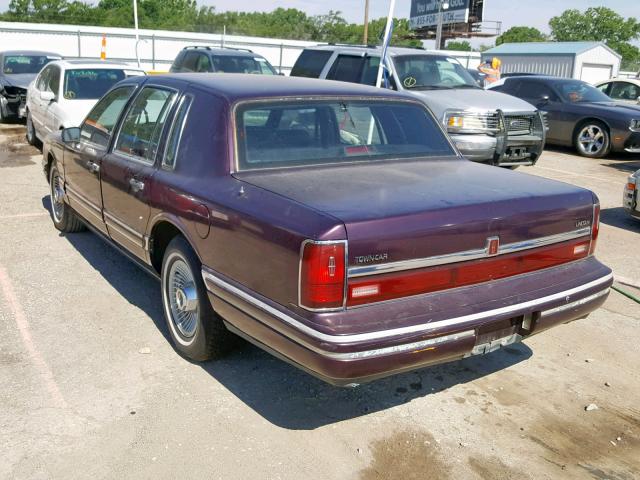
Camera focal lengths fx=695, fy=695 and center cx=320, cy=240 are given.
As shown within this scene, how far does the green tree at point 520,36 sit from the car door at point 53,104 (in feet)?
316

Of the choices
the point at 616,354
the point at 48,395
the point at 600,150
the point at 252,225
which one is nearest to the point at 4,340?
the point at 48,395

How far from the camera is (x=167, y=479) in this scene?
320cm

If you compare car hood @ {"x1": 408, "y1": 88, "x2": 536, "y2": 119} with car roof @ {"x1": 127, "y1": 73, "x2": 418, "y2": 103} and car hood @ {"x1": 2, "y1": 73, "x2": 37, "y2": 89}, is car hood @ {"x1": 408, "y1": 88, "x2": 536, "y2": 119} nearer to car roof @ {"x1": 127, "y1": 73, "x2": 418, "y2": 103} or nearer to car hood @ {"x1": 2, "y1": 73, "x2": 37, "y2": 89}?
car roof @ {"x1": 127, "y1": 73, "x2": 418, "y2": 103}

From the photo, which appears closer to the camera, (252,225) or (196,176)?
(252,225)

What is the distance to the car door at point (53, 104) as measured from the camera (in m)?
10.6

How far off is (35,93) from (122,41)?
20443mm

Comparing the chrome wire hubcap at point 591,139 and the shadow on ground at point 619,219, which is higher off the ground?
the chrome wire hubcap at point 591,139

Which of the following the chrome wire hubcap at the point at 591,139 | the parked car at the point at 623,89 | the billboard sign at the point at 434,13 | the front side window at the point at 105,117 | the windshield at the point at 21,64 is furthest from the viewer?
the billboard sign at the point at 434,13

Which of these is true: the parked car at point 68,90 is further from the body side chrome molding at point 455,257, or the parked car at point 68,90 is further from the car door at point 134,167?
the body side chrome molding at point 455,257

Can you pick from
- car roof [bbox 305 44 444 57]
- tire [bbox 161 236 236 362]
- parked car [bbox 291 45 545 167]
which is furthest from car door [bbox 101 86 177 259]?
car roof [bbox 305 44 444 57]

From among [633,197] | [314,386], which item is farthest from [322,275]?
[633,197]

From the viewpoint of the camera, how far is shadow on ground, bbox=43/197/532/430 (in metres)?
3.83

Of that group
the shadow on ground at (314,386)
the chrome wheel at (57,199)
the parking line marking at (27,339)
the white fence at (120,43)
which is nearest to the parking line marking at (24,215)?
the chrome wheel at (57,199)

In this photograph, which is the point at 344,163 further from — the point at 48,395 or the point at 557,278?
the point at 48,395
